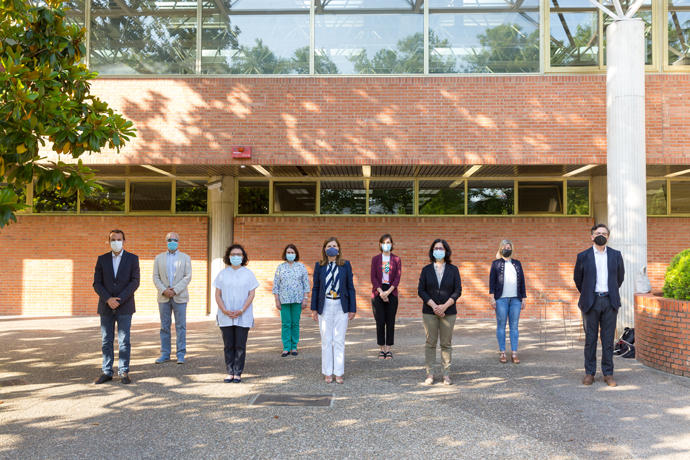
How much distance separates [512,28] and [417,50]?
201cm

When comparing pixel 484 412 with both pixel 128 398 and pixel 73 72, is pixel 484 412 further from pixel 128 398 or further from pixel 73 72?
pixel 73 72

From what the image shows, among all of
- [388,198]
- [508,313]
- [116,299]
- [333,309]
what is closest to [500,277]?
[508,313]

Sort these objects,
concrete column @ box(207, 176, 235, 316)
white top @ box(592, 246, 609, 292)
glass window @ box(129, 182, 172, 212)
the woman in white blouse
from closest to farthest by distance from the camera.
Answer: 1. the woman in white blouse
2. white top @ box(592, 246, 609, 292)
3. concrete column @ box(207, 176, 235, 316)
4. glass window @ box(129, 182, 172, 212)

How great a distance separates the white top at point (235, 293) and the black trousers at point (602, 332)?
13.8 ft

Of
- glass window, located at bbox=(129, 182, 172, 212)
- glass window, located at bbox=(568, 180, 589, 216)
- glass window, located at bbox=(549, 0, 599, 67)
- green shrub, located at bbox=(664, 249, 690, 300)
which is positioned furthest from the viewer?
glass window, located at bbox=(129, 182, 172, 212)

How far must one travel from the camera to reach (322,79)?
11.4 metres

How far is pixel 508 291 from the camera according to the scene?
8.02 m

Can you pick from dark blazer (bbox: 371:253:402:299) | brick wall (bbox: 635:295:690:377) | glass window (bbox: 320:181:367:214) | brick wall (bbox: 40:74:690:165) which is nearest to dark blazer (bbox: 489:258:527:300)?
dark blazer (bbox: 371:253:402:299)

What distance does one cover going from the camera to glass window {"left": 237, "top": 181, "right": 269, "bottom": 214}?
45.6 feet

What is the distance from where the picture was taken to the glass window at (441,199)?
13.6 metres

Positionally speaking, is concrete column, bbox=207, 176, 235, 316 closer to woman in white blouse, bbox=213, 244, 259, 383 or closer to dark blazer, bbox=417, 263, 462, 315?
woman in white blouse, bbox=213, 244, 259, 383

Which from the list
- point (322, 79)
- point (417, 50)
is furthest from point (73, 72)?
point (417, 50)

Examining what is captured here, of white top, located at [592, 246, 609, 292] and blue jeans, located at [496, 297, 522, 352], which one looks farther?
blue jeans, located at [496, 297, 522, 352]

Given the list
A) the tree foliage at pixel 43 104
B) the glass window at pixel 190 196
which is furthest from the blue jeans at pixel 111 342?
the glass window at pixel 190 196
